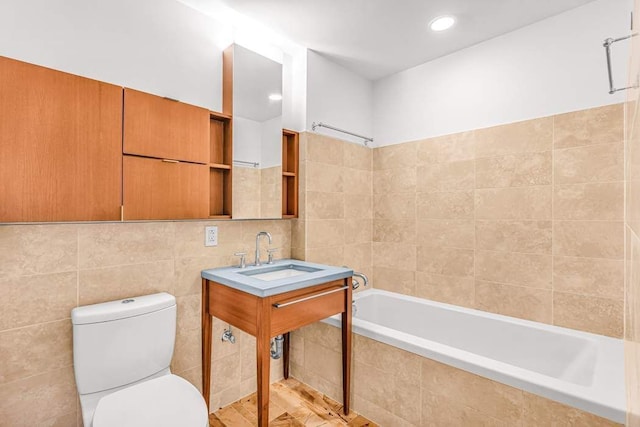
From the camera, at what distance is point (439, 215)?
2625 mm

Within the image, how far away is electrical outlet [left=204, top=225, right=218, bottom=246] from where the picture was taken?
2.10m

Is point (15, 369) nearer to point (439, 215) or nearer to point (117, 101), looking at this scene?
point (117, 101)

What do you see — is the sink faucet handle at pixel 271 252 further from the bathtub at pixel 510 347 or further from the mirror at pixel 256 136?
the bathtub at pixel 510 347

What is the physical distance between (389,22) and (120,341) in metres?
2.41

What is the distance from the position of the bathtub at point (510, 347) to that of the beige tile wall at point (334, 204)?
0.43 meters

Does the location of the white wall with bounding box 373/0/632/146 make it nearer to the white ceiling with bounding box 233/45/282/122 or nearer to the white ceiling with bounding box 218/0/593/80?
the white ceiling with bounding box 218/0/593/80

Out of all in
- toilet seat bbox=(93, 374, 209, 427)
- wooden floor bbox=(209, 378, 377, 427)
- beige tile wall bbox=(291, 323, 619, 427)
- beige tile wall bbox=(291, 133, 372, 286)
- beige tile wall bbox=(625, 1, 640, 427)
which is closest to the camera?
beige tile wall bbox=(625, 1, 640, 427)

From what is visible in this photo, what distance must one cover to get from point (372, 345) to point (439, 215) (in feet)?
3.89

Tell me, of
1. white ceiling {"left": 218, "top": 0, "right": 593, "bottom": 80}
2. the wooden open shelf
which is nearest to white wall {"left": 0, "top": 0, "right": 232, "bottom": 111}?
the wooden open shelf

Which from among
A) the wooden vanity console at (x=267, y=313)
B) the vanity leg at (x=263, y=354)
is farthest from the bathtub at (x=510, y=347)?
the vanity leg at (x=263, y=354)

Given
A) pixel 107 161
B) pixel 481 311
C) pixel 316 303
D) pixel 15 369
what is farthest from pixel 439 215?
pixel 15 369

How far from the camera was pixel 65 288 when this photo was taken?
159 cm

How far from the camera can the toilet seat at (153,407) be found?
128 cm

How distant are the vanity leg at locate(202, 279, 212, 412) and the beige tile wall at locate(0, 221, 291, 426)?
3 centimetres
